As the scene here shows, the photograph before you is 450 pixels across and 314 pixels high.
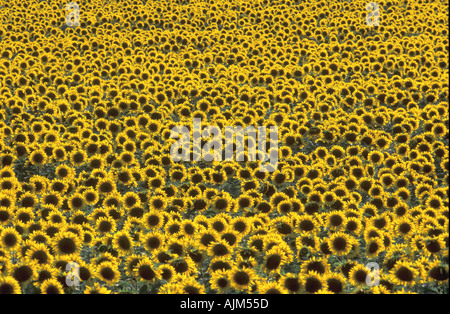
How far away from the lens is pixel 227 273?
6785mm

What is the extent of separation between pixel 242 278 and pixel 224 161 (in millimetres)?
3723

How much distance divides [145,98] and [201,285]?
7009mm

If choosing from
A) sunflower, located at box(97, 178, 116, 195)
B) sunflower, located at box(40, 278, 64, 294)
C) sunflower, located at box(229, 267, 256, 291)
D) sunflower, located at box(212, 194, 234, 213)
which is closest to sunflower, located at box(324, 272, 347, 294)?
sunflower, located at box(229, 267, 256, 291)

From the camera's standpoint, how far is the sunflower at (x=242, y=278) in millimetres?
6676

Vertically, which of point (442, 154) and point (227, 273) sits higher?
point (442, 154)

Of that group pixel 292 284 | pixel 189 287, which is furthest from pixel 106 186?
pixel 292 284

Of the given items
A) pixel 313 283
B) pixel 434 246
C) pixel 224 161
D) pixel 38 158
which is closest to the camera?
pixel 313 283

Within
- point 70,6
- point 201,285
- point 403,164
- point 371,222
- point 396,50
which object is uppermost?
point 70,6

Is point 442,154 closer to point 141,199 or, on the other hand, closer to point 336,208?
point 336,208

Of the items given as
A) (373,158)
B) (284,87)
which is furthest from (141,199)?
(284,87)

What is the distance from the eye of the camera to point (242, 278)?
22.0 feet
